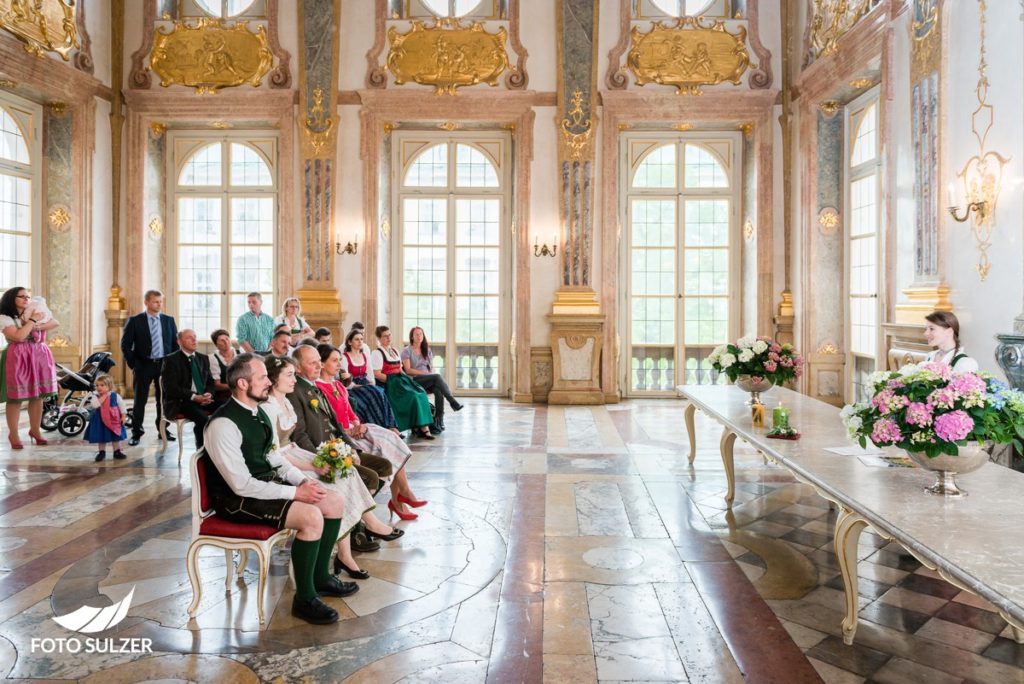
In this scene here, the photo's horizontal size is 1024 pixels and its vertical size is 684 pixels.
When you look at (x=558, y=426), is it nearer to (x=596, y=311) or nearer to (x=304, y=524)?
(x=596, y=311)

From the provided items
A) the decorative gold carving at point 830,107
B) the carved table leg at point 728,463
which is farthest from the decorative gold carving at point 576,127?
the carved table leg at point 728,463

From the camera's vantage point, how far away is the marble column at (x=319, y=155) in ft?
33.3

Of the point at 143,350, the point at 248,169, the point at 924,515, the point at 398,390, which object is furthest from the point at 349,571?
the point at 248,169

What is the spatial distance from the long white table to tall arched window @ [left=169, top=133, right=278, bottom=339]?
834 centimetres

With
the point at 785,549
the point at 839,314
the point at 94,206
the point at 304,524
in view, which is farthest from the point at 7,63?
the point at 839,314

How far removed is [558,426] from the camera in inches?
332

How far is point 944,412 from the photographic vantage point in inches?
108

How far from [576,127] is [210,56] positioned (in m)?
5.00

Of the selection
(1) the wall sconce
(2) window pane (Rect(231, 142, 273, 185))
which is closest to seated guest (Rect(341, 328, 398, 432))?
(1) the wall sconce

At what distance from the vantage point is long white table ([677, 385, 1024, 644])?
211 cm

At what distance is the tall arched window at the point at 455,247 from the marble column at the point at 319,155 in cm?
98

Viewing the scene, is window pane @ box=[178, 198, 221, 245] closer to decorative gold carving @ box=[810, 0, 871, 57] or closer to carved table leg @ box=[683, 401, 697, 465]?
carved table leg @ box=[683, 401, 697, 465]

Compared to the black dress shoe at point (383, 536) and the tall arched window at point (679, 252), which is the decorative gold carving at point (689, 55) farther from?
the black dress shoe at point (383, 536)

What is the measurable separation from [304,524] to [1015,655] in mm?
2838
